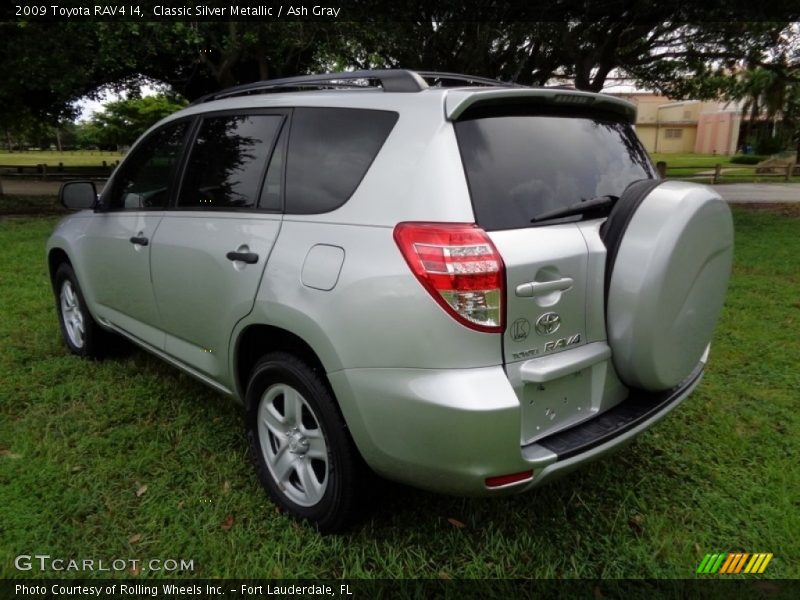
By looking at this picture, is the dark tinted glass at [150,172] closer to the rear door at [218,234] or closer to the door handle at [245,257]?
the rear door at [218,234]

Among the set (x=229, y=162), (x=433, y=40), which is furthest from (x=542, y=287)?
(x=433, y=40)

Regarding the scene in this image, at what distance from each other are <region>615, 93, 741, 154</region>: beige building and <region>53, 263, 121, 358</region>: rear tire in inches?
2520

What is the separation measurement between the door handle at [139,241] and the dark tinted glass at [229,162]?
313 millimetres

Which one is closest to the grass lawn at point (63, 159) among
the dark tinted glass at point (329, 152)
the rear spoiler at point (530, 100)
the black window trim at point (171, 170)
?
the black window trim at point (171, 170)

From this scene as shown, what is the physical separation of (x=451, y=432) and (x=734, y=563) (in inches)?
54.3

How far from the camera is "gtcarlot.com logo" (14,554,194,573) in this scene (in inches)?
91.0

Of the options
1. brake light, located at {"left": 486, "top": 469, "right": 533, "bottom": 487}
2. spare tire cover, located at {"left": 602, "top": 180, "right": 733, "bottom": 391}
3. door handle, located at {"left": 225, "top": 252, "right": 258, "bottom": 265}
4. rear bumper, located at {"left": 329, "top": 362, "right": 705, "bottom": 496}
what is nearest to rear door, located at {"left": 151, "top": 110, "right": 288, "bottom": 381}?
door handle, located at {"left": 225, "top": 252, "right": 258, "bottom": 265}

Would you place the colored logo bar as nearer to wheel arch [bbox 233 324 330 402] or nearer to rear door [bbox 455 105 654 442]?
rear door [bbox 455 105 654 442]

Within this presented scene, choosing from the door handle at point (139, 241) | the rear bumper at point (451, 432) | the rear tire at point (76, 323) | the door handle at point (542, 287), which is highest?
the door handle at point (542, 287)

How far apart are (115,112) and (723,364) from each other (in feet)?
183

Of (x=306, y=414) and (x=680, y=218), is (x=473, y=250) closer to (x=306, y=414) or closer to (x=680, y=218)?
(x=680, y=218)

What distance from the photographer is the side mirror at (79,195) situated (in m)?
3.84

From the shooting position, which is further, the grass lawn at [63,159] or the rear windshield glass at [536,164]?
the grass lawn at [63,159]

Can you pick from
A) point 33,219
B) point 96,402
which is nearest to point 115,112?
point 33,219
